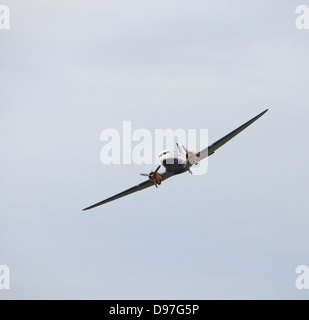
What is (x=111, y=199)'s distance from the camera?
95000 mm

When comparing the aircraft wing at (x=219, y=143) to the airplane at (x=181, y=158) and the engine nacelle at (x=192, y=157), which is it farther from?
the engine nacelle at (x=192, y=157)

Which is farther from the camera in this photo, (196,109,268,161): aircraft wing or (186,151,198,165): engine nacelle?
(186,151,198,165): engine nacelle

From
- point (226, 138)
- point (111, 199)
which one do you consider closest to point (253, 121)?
point (226, 138)

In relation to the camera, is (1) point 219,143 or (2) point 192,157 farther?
(1) point 219,143

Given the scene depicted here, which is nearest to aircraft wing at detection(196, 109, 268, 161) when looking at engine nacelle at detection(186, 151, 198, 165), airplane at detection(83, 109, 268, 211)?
airplane at detection(83, 109, 268, 211)

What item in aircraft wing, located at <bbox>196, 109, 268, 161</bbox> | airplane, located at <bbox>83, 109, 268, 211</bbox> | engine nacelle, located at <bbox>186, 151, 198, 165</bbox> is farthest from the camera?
engine nacelle, located at <bbox>186, 151, 198, 165</bbox>

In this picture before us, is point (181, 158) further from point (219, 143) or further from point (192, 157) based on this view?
point (219, 143)

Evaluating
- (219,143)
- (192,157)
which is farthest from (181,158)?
(219,143)

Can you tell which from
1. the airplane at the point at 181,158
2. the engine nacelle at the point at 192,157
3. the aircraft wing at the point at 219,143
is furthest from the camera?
the engine nacelle at the point at 192,157

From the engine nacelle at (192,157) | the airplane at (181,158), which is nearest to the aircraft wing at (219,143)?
the airplane at (181,158)

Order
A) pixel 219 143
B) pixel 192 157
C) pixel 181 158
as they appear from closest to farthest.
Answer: pixel 181 158 < pixel 192 157 < pixel 219 143

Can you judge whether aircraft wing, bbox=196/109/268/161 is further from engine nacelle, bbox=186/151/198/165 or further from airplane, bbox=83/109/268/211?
engine nacelle, bbox=186/151/198/165
